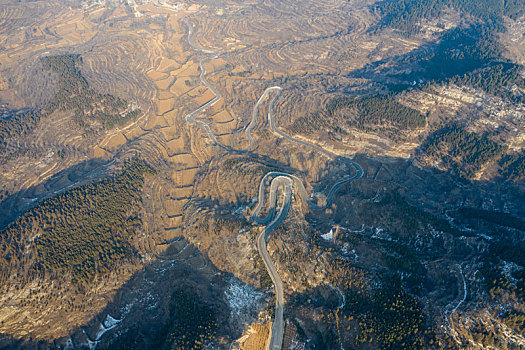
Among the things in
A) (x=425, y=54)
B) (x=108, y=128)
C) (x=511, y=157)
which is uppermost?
(x=425, y=54)

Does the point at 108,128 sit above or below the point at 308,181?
below

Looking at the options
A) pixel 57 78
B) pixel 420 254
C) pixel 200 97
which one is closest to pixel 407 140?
pixel 420 254

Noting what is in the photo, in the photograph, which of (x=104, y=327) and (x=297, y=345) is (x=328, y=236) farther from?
(x=104, y=327)

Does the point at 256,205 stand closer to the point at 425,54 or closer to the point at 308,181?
the point at 308,181

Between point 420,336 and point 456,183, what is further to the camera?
point 456,183

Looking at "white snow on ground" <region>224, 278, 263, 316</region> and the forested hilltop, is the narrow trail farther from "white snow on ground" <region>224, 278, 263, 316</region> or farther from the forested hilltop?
the forested hilltop

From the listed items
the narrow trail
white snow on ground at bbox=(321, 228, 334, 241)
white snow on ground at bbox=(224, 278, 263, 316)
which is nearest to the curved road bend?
the narrow trail

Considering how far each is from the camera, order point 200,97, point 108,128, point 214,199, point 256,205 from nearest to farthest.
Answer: point 256,205, point 214,199, point 108,128, point 200,97

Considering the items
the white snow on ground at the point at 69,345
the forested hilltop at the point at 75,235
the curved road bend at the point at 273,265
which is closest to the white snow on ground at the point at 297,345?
the curved road bend at the point at 273,265
